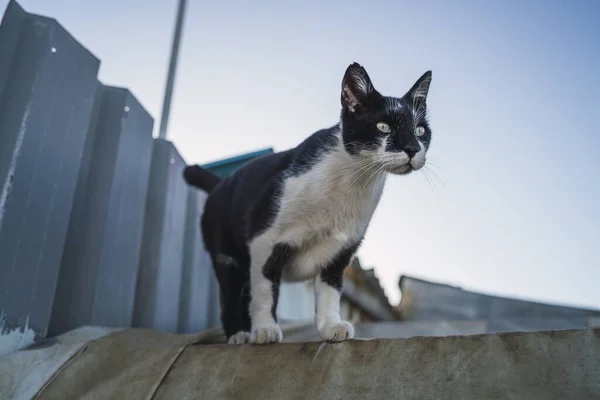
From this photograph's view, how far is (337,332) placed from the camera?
1827 mm

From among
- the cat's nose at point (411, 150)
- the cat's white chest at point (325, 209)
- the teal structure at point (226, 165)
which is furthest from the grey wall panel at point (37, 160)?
the teal structure at point (226, 165)

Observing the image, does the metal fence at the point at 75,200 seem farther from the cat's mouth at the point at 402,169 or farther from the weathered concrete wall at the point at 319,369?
the cat's mouth at the point at 402,169

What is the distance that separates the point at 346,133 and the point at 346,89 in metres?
0.17

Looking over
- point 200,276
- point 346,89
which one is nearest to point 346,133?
point 346,89

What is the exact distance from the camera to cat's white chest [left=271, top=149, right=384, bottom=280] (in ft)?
6.93

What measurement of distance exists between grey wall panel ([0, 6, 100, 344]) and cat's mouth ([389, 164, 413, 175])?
1199 millimetres

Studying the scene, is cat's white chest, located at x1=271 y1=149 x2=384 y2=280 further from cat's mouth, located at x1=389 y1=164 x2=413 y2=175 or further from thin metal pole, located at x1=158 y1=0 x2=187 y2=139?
thin metal pole, located at x1=158 y1=0 x2=187 y2=139

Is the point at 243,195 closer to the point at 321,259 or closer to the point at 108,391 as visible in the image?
the point at 321,259

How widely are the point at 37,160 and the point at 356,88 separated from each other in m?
1.17

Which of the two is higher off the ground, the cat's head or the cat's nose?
the cat's head

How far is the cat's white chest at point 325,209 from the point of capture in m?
2.11

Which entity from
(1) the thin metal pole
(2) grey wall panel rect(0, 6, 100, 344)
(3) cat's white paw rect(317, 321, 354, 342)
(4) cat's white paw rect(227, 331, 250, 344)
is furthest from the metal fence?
(3) cat's white paw rect(317, 321, 354, 342)

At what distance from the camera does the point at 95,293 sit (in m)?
2.19

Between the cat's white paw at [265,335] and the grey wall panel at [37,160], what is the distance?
726mm
